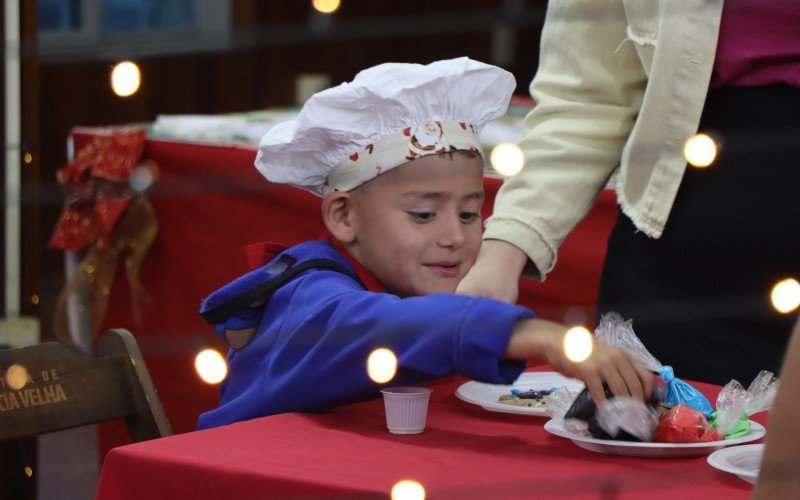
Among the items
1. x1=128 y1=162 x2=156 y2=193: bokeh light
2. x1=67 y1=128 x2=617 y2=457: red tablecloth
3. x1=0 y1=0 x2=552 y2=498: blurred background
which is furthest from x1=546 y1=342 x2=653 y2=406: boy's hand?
x1=128 y1=162 x2=156 y2=193: bokeh light

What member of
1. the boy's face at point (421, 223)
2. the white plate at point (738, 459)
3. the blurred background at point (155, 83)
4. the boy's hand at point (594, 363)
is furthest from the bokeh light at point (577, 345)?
the blurred background at point (155, 83)

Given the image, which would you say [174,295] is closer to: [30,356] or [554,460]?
[30,356]

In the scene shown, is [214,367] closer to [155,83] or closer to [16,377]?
[16,377]

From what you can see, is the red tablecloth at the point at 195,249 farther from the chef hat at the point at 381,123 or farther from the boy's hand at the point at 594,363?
the boy's hand at the point at 594,363

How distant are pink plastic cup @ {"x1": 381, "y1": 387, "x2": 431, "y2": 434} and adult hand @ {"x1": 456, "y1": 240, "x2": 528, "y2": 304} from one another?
0.22 metres

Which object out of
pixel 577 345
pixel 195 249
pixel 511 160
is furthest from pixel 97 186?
pixel 577 345

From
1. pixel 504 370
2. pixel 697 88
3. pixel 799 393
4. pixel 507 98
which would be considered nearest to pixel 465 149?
pixel 507 98

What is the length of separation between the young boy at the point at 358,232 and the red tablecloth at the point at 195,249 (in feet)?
3.75

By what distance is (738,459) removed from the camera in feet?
3.06

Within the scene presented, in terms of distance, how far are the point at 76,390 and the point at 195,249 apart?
4.55ft

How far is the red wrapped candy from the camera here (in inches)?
38.5

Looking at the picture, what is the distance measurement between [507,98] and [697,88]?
23 cm

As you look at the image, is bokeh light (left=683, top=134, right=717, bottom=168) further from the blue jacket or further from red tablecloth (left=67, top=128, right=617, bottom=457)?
red tablecloth (left=67, top=128, right=617, bottom=457)

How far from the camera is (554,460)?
956 millimetres
